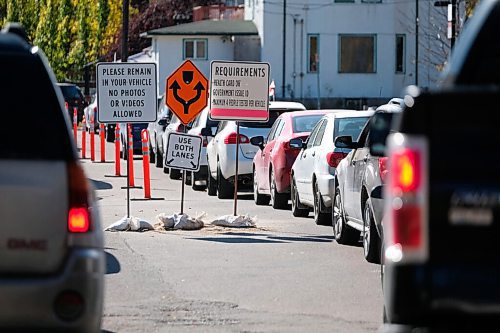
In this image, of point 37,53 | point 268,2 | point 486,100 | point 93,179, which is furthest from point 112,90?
point 268,2

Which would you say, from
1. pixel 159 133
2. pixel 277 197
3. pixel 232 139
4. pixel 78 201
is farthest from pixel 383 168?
pixel 159 133

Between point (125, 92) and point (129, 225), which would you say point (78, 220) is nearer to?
point (129, 225)

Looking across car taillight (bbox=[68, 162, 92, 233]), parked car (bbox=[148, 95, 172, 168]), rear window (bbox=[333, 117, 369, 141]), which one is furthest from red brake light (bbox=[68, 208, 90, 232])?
parked car (bbox=[148, 95, 172, 168])

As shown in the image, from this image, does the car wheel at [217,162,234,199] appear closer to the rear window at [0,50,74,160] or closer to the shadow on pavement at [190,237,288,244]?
the shadow on pavement at [190,237,288,244]

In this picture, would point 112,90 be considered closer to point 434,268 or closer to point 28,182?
point 28,182

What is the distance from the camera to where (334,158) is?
18.0 metres

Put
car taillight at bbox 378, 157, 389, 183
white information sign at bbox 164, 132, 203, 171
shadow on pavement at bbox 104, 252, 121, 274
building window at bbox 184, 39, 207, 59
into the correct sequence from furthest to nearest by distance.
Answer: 1. building window at bbox 184, 39, 207, 59
2. white information sign at bbox 164, 132, 203, 171
3. shadow on pavement at bbox 104, 252, 121, 274
4. car taillight at bbox 378, 157, 389, 183

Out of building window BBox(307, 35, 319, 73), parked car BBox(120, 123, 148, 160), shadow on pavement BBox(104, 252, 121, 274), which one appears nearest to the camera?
shadow on pavement BBox(104, 252, 121, 274)

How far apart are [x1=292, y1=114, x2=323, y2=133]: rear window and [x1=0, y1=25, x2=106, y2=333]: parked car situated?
13887 mm

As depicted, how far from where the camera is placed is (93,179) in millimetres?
29203

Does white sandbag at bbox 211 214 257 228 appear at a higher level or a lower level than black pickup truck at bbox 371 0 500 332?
lower

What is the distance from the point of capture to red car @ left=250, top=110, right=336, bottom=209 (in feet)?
69.5

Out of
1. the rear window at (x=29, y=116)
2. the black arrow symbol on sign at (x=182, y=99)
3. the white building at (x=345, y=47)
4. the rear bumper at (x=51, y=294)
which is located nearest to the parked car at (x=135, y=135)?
the black arrow symbol on sign at (x=182, y=99)

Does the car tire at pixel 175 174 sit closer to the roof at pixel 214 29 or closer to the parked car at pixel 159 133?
the parked car at pixel 159 133
